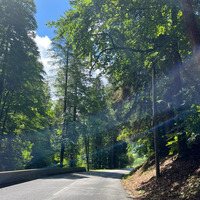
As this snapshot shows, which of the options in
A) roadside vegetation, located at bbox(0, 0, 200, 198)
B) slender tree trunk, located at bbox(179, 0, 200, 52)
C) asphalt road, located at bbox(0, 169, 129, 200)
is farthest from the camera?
roadside vegetation, located at bbox(0, 0, 200, 198)

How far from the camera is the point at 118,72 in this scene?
1062 cm

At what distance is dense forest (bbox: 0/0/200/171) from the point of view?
8531 millimetres

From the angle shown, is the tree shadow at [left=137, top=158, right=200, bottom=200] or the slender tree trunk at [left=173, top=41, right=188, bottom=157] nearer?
the tree shadow at [left=137, top=158, right=200, bottom=200]

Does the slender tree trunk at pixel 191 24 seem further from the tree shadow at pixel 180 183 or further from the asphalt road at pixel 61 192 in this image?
the asphalt road at pixel 61 192

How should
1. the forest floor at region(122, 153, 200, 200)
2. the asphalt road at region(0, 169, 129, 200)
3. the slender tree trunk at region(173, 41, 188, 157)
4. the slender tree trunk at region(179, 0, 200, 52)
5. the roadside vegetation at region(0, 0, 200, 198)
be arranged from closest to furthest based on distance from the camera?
the forest floor at region(122, 153, 200, 200)
the slender tree trunk at region(179, 0, 200, 52)
the asphalt road at region(0, 169, 129, 200)
the roadside vegetation at region(0, 0, 200, 198)
the slender tree trunk at region(173, 41, 188, 157)

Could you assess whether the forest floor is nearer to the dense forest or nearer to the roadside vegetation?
the roadside vegetation

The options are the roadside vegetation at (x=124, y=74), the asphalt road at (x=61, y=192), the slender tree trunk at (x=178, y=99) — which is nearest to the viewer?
the asphalt road at (x=61, y=192)

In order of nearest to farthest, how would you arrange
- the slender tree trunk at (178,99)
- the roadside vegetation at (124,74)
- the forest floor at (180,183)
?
the forest floor at (180,183)
the roadside vegetation at (124,74)
the slender tree trunk at (178,99)

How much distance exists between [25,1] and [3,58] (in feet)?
20.2

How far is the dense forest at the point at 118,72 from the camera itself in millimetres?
8531

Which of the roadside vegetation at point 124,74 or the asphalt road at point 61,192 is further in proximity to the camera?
the roadside vegetation at point 124,74

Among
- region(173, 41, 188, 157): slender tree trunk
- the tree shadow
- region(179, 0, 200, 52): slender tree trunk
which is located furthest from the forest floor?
region(179, 0, 200, 52): slender tree trunk

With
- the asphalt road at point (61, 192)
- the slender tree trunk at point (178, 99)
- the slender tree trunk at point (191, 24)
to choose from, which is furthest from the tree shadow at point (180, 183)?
the slender tree trunk at point (191, 24)

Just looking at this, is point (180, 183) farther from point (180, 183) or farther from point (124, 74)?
point (124, 74)
